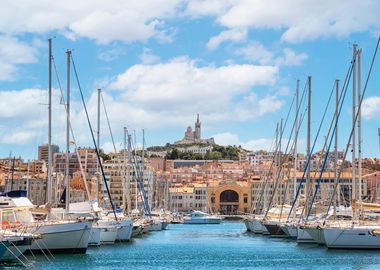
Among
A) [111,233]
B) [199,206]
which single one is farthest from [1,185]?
[111,233]

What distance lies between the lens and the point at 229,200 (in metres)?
174

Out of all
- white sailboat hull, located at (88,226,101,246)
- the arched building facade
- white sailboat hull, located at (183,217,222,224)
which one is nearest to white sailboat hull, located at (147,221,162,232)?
white sailboat hull, located at (88,226,101,246)

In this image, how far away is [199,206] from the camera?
174 m

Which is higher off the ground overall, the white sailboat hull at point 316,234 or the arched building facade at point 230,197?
the arched building facade at point 230,197

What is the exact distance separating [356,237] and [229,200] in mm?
132121

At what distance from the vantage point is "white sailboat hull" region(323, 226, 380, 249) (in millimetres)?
41844

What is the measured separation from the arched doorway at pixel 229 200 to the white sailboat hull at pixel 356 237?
131m

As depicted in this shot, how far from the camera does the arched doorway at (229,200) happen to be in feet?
568

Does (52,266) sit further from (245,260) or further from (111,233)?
(111,233)

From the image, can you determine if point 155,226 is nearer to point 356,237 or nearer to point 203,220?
point 356,237

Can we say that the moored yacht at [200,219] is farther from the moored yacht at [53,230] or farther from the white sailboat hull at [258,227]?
the moored yacht at [53,230]

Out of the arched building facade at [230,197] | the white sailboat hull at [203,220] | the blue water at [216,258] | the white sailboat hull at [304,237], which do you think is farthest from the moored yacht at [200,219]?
the white sailboat hull at [304,237]

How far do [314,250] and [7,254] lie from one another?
18.2m

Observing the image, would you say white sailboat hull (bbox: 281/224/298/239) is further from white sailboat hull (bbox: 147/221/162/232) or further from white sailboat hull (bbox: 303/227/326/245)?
white sailboat hull (bbox: 147/221/162/232)
